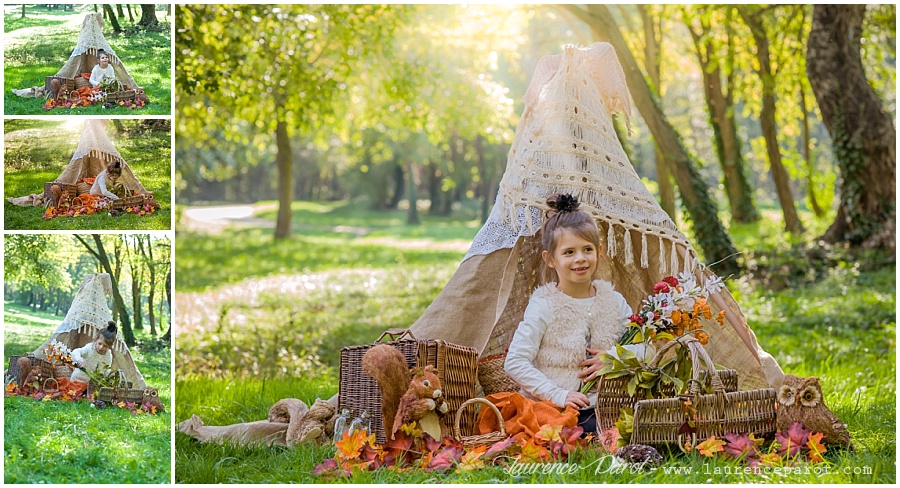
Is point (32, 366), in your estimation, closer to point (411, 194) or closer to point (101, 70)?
point (101, 70)

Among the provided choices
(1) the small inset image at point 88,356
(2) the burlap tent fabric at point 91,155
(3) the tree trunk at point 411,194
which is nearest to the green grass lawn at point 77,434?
(1) the small inset image at point 88,356

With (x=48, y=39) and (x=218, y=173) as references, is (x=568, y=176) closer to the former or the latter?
(x=48, y=39)

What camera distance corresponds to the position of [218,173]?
29.0 meters

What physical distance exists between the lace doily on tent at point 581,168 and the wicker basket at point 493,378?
68 cm

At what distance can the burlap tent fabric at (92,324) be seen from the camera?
3.26m

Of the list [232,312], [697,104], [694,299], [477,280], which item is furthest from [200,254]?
[697,104]

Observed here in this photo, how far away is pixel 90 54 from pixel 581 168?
2472 millimetres

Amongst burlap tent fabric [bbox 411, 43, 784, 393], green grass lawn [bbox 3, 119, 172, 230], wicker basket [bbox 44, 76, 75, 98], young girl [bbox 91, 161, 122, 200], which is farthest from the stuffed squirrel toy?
wicker basket [bbox 44, 76, 75, 98]

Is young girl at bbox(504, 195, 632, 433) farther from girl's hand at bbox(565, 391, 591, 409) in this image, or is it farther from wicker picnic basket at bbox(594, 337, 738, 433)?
wicker picnic basket at bbox(594, 337, 738, 433)

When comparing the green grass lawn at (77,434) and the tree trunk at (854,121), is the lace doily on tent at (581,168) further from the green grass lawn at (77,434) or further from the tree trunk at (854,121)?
the tree trunk at (854,121)

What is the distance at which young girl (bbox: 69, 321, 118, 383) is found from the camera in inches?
129

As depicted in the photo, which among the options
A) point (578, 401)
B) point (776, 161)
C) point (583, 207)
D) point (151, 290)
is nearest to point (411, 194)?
point (776, 161)

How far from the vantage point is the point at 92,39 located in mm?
3396

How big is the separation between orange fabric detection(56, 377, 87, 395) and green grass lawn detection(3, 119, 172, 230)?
1.95ft
